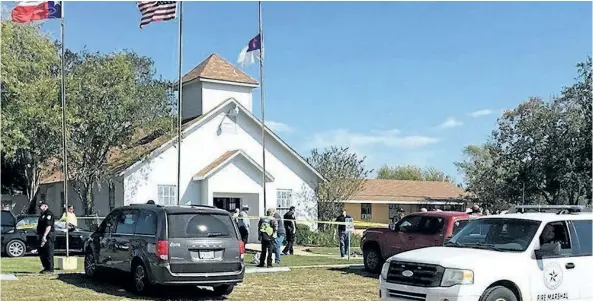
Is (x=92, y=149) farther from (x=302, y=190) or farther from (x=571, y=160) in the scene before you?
Answer: (x=571, y=160)

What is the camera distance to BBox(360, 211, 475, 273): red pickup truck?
1678 cm

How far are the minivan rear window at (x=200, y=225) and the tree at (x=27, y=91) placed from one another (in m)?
17.6

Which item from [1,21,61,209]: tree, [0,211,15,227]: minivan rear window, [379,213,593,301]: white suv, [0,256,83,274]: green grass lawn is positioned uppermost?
[1,21,61,209]: tree

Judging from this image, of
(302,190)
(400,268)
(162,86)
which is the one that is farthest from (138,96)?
(400,268)

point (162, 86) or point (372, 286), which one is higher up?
point (162, 86)

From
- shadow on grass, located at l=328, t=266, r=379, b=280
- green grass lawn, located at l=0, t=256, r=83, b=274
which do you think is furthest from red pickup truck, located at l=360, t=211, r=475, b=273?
green grass lawn, located at l=0, t=256, r=83, b=274

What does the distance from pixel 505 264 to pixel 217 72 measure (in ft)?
89.2

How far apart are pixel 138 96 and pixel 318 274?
16.7 m

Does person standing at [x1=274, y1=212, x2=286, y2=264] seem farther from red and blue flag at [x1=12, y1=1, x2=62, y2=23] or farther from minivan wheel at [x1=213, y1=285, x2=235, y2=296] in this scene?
red and blue flag at [x1=12, y1=1, x2=62, y2=23]

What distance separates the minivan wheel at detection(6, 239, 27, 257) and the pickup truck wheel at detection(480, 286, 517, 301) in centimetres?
1757

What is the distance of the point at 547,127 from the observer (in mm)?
41812

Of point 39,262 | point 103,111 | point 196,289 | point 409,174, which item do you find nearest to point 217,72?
point 103,111

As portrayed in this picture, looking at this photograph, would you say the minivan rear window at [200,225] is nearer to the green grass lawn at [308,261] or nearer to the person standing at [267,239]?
the person standing at [267,239]

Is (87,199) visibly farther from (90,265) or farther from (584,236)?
(584,236)
